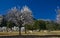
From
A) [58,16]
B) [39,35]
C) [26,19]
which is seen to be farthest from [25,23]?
[58,16]

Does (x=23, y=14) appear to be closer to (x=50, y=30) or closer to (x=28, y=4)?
(x=28, y=4)

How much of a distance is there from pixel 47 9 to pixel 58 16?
0.97 ft

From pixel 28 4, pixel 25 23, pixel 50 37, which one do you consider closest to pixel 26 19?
pixel 25 23

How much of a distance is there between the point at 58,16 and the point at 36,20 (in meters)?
0.50

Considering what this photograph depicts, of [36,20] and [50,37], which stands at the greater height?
[36,20]

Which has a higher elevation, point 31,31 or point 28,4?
point 28,4

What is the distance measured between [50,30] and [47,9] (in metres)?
0.47

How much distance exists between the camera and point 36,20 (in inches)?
162

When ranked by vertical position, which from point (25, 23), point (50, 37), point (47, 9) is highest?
point (47, 9)

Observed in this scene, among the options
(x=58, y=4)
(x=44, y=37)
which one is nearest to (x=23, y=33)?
(x=44, y=37)

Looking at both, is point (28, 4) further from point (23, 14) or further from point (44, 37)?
point (44, 37)

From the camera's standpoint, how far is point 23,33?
13.5ft

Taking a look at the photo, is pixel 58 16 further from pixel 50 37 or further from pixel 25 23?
pixel 25 23

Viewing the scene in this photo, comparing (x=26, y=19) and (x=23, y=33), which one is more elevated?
(x=26, y=19)
